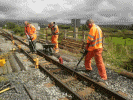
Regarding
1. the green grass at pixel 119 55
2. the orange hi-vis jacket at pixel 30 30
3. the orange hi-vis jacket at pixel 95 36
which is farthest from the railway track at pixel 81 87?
the orange hi-vis jacket at pixel 30 30

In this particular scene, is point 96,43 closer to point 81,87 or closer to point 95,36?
point 95,36

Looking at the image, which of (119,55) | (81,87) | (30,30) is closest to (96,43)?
(81,87)

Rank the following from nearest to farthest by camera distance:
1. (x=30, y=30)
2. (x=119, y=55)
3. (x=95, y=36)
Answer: (x=95, y=36) → (x=119, y=55) → (x=30, y=30)

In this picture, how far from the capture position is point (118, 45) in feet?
24.1

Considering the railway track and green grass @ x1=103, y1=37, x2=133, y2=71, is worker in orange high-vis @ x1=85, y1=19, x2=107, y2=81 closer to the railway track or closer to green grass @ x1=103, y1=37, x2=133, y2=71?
the railway track

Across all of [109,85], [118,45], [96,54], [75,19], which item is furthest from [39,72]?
[75,19]

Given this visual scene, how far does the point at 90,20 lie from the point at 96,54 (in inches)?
51.4

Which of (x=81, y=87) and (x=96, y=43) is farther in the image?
(x=96, y=43)

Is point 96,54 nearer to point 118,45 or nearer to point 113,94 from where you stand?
point 113,94

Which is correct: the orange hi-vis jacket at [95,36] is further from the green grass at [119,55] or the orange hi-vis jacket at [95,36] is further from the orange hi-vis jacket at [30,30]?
the orange hi-vis jacket at [30,30]

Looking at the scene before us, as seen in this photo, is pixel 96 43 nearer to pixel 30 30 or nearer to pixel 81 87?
pixel 81 87

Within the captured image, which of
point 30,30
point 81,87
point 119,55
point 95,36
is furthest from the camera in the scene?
point 30,30

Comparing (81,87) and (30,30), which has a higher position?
(30,30)

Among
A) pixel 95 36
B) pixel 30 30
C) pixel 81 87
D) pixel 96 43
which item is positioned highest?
pixel 30 30
